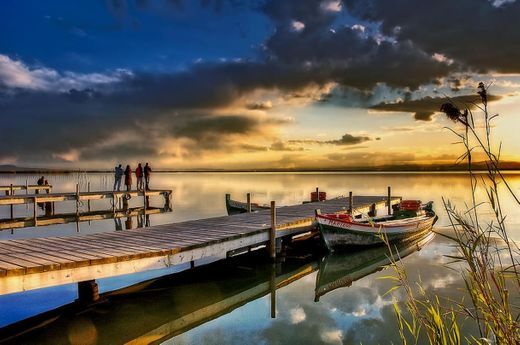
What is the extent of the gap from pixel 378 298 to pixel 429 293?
1505 mm

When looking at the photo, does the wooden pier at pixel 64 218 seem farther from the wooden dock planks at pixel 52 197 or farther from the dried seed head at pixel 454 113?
the dried seed head at pixel 454 113

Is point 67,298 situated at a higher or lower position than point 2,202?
lower

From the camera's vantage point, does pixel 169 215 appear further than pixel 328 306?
Yes

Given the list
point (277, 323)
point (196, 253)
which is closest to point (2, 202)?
point (196, 253)

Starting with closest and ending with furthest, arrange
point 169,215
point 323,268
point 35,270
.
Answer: point 35,270, point 323,268, point 169,215

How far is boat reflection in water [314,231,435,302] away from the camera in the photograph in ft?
42.1

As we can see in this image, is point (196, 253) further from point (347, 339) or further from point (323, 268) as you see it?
point (323, 268)

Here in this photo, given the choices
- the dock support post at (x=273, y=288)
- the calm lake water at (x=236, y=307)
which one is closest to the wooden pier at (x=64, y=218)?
the calm lake water at (x=236, y=307)

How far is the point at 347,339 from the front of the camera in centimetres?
878

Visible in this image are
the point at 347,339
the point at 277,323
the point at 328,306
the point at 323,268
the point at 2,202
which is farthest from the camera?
the point at 2,202

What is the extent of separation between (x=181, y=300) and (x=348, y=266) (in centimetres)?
655

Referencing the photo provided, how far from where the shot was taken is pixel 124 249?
32.4ft

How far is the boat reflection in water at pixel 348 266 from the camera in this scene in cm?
1284

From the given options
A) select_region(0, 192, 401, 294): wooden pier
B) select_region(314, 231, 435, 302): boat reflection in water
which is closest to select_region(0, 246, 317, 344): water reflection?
select_region(314, 231, 435, 302): boat reflection in water
